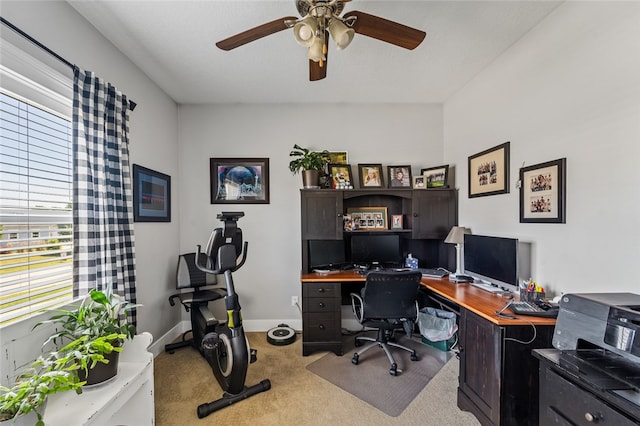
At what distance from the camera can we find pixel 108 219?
6.19ft

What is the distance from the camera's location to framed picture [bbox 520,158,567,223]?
5.74 feet

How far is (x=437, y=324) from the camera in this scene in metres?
2.63

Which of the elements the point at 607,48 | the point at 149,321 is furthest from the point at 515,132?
the point at 149,321

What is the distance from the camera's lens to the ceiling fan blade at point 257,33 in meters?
1.40

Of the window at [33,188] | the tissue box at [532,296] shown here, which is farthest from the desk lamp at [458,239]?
the window at [33,188]

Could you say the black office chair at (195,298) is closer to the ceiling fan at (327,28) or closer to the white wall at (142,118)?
the white wall at (142,118)

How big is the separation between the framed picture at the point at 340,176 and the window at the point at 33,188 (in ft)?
7.34

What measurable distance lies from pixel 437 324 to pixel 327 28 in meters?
2.67

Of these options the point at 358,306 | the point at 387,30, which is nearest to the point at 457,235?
the point at 358,306

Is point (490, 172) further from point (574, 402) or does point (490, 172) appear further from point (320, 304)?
point (320, 304)

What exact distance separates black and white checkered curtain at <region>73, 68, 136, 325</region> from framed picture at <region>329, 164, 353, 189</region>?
6.35ft

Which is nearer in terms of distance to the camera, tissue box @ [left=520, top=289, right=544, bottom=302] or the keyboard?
the keyboard

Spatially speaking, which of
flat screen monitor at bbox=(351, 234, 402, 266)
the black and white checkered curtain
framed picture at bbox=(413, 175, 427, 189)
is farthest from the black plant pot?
framed picture at bbox=(413, 175, 427, 189)

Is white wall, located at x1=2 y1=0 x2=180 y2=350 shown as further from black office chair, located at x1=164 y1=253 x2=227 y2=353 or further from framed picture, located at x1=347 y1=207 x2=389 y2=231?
framed picture, located at x1=347 y1=207 x2=389 y2=231
